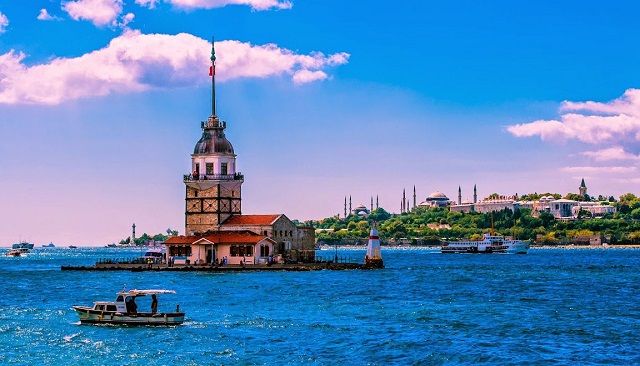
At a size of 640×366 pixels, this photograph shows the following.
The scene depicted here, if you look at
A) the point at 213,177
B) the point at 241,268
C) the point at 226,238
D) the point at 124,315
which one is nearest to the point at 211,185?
the point at 213,177

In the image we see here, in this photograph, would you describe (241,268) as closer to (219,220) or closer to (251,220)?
(251,220)

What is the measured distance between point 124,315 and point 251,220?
68728 millimetres

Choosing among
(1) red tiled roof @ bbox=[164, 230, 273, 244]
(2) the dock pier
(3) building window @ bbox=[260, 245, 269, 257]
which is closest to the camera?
(2) the dock pier

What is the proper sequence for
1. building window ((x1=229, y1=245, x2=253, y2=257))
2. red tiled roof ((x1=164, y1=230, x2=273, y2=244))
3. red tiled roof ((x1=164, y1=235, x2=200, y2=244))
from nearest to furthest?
red tiled roof ((x1=164, y1=230, x2=273, y2=244)) → building window ((x1=229, y1=245, x2=253, y2=257)) → red tiled roof ((x1=164, y1=235, x2=200, y2=244))

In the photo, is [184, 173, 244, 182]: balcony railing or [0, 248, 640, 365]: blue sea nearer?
[0, 248, 640, 365]: blue sea

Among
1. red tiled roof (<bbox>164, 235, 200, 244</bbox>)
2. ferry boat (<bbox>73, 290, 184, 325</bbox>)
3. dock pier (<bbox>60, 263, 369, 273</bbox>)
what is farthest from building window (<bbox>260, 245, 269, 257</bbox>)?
ferry boat (<bbox>73, 290, 184, 325</bbox>)

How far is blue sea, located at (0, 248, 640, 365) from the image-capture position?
5078cm

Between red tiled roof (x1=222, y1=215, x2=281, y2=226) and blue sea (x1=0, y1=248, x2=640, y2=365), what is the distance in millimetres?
24686

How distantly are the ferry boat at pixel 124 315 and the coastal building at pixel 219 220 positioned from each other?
6074 cm

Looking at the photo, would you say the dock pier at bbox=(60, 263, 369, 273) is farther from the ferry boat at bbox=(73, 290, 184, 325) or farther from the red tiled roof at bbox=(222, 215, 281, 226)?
the ferry boat at bbox=(73, 290, 184, 325)

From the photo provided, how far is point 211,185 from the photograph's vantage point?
134 meters

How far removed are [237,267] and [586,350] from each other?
71.9m

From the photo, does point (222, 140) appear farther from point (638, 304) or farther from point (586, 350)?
point (586, 350)

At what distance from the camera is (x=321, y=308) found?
244ft
